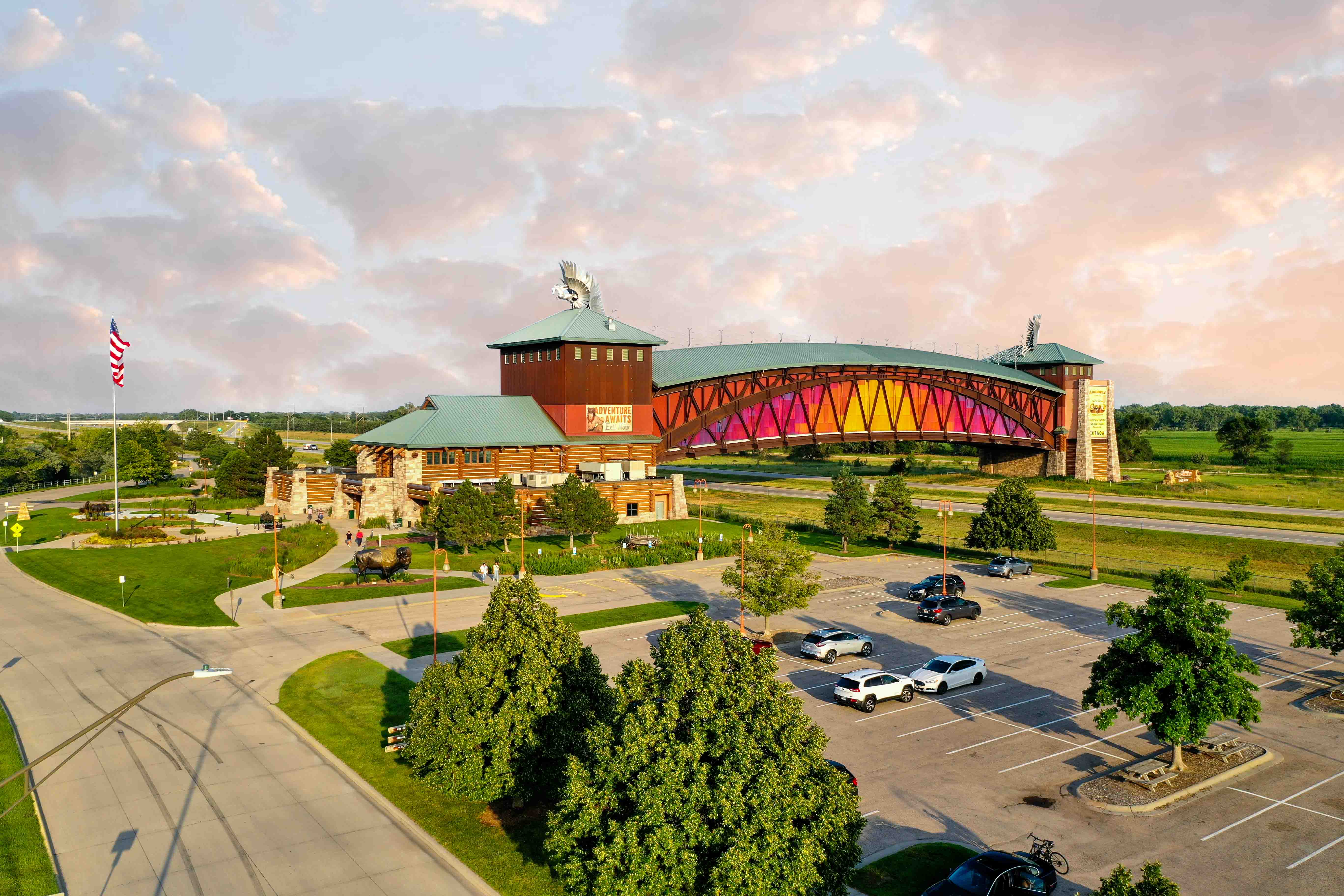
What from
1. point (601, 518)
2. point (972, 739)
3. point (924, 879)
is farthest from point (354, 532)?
point (924, 879)

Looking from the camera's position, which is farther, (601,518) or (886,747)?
(601,518)

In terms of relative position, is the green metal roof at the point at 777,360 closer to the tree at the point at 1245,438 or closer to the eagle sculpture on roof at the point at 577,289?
the eagle sculpture on roof at the point at 577,289

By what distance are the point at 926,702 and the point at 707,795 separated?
68.2 feet

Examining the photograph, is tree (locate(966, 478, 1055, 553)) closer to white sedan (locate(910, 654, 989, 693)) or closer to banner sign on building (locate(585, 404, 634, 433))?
white sedan (locate(910, 654, 989, 693))

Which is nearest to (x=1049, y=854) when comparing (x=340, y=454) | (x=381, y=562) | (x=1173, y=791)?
(x=1173, y=791)

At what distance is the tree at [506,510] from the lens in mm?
66688

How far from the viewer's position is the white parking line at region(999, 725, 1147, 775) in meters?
28.3

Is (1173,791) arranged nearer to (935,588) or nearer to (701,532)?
(935,588)

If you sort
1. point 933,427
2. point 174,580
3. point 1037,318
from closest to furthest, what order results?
point 174,580 → point 933,427 → point 1037,318

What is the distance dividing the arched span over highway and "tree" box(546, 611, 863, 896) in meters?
71.9

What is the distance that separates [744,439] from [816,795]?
3192 inches

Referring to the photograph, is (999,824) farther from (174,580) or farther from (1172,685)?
(174,580)

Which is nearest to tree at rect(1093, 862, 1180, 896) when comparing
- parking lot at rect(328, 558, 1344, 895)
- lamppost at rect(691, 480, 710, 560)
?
parking lot at rect(328, 558, 1344, 895)

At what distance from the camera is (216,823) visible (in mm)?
23953
